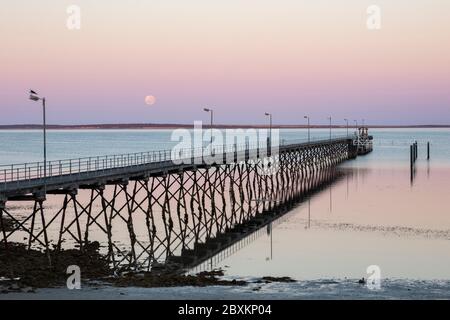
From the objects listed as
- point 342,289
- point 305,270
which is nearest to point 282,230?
point 305,270

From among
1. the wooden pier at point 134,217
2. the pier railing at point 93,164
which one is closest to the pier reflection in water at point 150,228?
the wooden pier at point 134,217

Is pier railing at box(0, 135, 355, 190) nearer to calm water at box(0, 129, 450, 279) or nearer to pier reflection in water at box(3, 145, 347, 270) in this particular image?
pier reflection in water at box(3, 145, 347, 270)

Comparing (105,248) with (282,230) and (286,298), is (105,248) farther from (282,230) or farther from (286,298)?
(286,298)

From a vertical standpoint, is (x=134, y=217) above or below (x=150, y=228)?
below

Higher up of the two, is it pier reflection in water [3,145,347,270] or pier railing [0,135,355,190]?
pier railing [0,135,355,190]

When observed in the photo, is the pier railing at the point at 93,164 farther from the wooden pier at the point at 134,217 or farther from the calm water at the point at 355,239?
the calm water at the point at 355,239

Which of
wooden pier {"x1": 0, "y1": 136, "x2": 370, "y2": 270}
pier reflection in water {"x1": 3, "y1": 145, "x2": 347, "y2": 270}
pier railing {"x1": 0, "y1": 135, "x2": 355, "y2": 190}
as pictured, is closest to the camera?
wooden pier {"x1": 0, "y1": 136, "x2": 370, "y2": 270}

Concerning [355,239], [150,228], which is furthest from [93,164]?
[355,239]

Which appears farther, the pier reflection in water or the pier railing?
the pier railing

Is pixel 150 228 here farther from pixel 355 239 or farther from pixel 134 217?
pixel 355 239

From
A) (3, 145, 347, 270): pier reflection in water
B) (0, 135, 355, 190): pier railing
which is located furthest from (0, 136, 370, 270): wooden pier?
(0, 135, 355, 190): pier railing

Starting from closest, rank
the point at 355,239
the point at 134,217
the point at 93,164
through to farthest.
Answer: the point at 355,239 → the point at 134,217 → the point at 93,164

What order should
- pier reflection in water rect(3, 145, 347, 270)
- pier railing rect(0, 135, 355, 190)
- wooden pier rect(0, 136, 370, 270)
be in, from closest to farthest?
wooden pier rect(0, 136, 370, 270)
pier reflection in water rect(3, 145, 347, 270)
pier railing rect(0, 135, 355, 190)

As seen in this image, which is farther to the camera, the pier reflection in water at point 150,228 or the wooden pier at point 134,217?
the pier reflection in water at point 150,228
